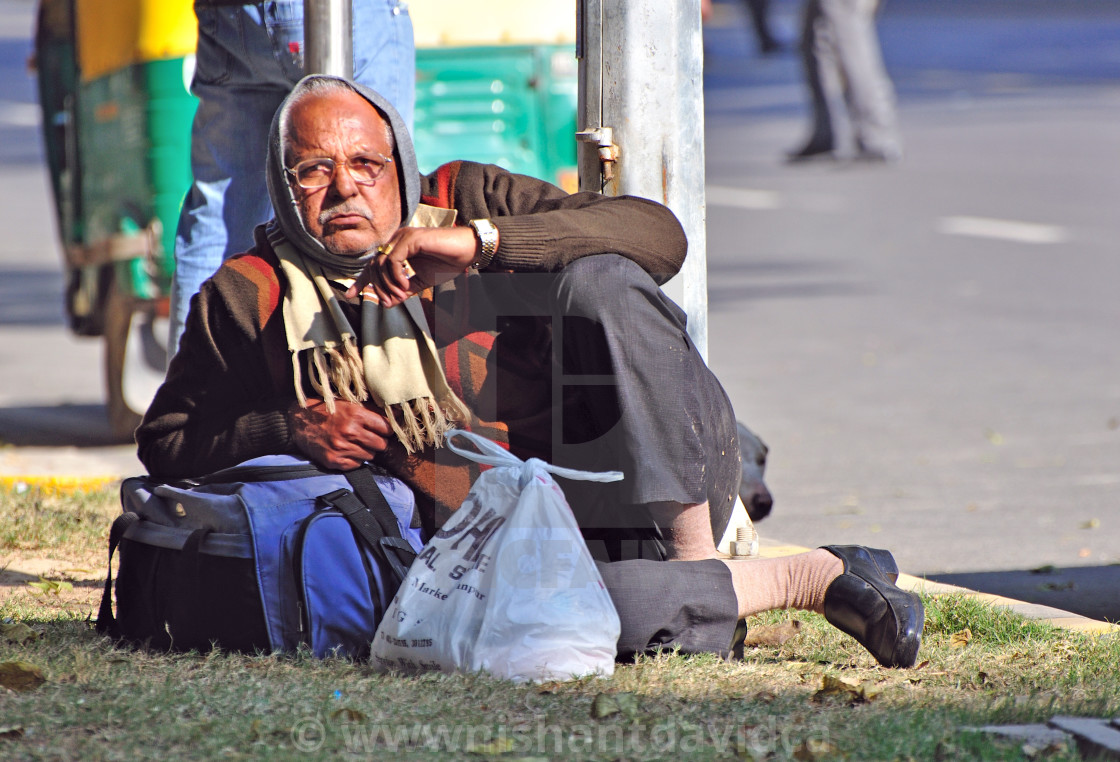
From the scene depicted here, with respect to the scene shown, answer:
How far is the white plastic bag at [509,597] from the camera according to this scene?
2.61 m

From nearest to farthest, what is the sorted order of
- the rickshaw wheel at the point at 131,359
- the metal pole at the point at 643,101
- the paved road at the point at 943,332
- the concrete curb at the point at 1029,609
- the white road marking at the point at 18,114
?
the concrete curb at the point at 1029,609, the metal pole at the point at 643,101, the paved road at the point at 943,332, the rickshaw wheel at the point at 131,359, the white road marking at the point at 18,114

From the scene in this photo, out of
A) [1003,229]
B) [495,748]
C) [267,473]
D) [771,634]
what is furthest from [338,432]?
[1003,229]

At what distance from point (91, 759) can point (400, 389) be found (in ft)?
2.96

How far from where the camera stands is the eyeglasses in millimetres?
2938

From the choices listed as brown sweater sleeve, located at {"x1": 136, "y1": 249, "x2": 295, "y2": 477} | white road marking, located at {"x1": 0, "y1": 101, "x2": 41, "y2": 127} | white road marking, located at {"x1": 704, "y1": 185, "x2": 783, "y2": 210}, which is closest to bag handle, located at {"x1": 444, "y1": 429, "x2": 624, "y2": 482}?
brown sweater sleeve, located at {"x1": 136, "y1": 249, "x2": 295, "y2": 477}

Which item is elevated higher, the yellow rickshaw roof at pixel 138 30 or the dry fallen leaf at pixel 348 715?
the yellow rickshaw roof at pixel 138 30

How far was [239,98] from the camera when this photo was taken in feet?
12.9

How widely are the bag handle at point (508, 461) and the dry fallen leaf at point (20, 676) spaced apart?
0.84m

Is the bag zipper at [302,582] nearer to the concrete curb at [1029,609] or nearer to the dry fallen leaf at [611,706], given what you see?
the dry fallen leaf at [611,706]

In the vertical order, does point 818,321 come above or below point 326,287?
below

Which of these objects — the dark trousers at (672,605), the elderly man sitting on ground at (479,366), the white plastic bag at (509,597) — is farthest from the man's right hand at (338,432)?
the dark trousers at (672,605)

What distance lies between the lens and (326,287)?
2.92 metres

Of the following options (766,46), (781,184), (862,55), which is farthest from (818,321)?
(766,46)

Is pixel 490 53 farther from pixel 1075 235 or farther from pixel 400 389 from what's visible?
pixel 1075 235
